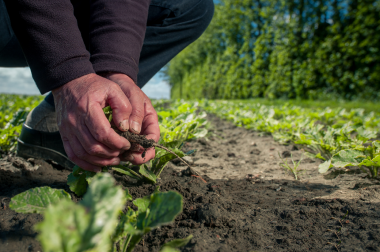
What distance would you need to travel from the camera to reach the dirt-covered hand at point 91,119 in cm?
104

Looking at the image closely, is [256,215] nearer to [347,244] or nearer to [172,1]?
[347,244]

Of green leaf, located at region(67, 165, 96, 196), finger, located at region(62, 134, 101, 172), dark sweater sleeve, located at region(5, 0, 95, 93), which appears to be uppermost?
dark sweater sleeve, located at region(5, 0, 95, 93)

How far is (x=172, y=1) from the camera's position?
231cm

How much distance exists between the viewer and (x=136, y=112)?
1.20 metres

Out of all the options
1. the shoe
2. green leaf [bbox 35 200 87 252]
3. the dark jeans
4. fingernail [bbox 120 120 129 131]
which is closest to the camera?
green leaf [bbox 35 200 87 252]

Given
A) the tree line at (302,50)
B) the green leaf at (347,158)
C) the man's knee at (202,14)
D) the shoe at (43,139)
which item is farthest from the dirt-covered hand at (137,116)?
the tree line at (302,50)

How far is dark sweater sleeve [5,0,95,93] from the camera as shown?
117cm

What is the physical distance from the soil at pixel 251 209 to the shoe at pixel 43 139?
0.09 metres

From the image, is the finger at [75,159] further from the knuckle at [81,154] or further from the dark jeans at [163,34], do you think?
the dark jeans at [163,34]

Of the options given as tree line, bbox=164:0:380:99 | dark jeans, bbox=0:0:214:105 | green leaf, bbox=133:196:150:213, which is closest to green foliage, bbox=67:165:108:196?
green leaf, bbox=133:196:150:213

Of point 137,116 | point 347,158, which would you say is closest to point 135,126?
point 137,116

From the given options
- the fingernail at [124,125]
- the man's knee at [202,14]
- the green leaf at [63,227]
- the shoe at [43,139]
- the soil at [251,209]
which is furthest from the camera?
the man's knee at [202,14]

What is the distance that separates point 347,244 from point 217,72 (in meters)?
18.2

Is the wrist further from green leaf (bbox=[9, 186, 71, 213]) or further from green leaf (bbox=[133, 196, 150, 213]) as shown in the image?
green leaf (bbox=[133, 196, 150, 213])
